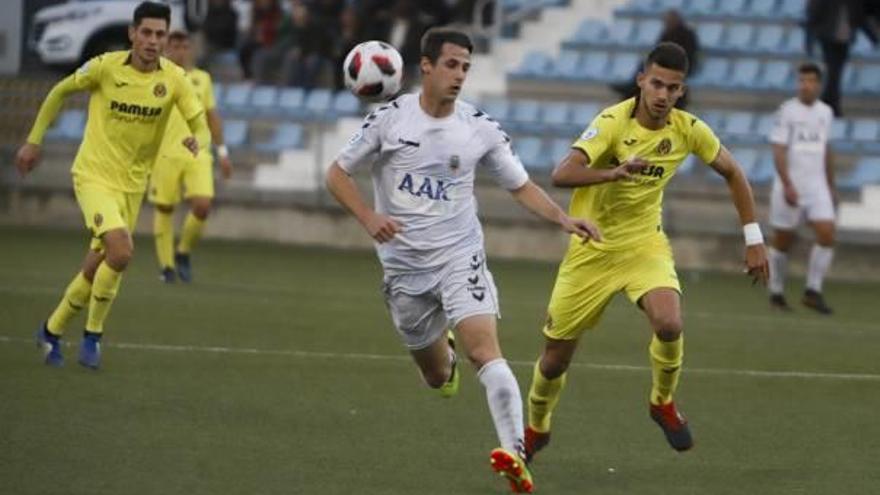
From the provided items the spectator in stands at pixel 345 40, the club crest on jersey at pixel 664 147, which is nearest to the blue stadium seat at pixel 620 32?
the spectator in stands at pixel 345 40

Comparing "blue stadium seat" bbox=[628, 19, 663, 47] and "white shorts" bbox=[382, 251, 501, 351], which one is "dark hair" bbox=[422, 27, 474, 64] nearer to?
"white shorts" bbox=[382, 251, 501, 351]

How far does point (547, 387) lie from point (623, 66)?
1547 cm

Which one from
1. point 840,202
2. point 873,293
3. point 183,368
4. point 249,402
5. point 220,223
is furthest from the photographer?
point 220,223

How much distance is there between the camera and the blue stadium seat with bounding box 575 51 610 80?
25.4m

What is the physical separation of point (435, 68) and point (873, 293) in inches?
465

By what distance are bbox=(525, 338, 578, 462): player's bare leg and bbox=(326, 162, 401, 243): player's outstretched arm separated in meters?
1.32

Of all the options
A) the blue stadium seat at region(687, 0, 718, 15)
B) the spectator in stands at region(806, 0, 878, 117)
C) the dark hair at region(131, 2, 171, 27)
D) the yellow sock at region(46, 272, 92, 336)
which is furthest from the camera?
the blue stadium seat at region(687, 0, 718, 15)

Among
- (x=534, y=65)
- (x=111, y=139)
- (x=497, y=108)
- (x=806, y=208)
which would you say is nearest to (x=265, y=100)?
(x=497, y=108)

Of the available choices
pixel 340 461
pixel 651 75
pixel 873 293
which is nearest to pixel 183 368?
pixel 340 461

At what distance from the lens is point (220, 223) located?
24344mm

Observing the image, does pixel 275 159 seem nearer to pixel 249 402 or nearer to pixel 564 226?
pixel 249 402

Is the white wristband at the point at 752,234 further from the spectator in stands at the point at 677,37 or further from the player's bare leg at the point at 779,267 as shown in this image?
the spectator in stands at the point at 677,37

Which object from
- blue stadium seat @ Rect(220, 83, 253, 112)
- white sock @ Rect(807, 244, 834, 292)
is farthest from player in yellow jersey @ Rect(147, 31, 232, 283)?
blue stadium seat @ Rect(220, 83, 253, 112)

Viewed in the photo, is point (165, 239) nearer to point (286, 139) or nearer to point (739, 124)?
point (286, 139)
